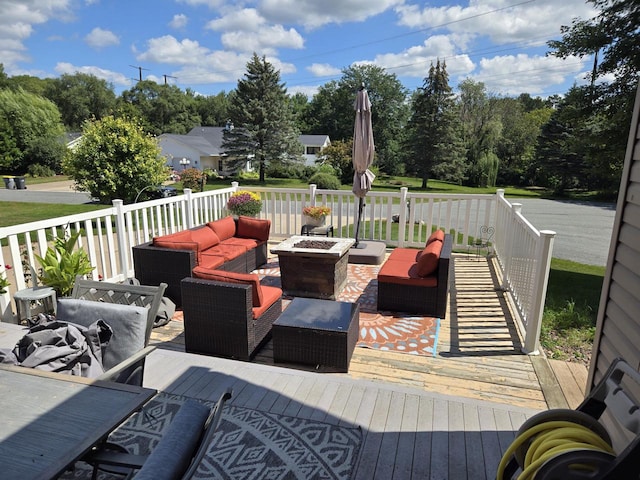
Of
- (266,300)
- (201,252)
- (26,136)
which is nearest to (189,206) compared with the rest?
(201,252)

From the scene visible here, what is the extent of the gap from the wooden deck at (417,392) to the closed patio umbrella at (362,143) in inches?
114

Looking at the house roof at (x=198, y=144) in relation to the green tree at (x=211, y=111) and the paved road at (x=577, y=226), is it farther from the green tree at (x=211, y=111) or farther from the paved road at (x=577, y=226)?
the paved road at (x=577, y=226)

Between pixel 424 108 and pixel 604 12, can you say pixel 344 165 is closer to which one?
pixel 424 108

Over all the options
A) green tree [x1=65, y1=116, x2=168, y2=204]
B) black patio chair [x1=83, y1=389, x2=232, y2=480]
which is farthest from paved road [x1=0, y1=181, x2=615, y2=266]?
black patio chair [x1=83, y1=389, x2=232, y2=480]

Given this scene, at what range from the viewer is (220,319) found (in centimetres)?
329

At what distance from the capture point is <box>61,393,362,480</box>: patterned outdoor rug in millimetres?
1967

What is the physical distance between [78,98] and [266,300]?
47332 mm

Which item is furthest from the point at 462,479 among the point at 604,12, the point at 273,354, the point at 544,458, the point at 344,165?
the point at 344,165

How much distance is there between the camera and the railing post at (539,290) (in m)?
3.29

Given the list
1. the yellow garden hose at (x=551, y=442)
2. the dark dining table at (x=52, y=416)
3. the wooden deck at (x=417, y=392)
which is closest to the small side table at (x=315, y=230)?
the wooden deck at (x=417, y=392)

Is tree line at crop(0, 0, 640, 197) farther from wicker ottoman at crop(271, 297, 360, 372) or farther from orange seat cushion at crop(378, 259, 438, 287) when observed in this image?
wicker ottoman at crop(271, 297, 360, 372)

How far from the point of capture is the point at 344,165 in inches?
1086

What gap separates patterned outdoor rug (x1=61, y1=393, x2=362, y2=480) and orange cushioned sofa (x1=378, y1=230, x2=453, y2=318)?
7.39ft

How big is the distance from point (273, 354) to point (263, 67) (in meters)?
25.0
